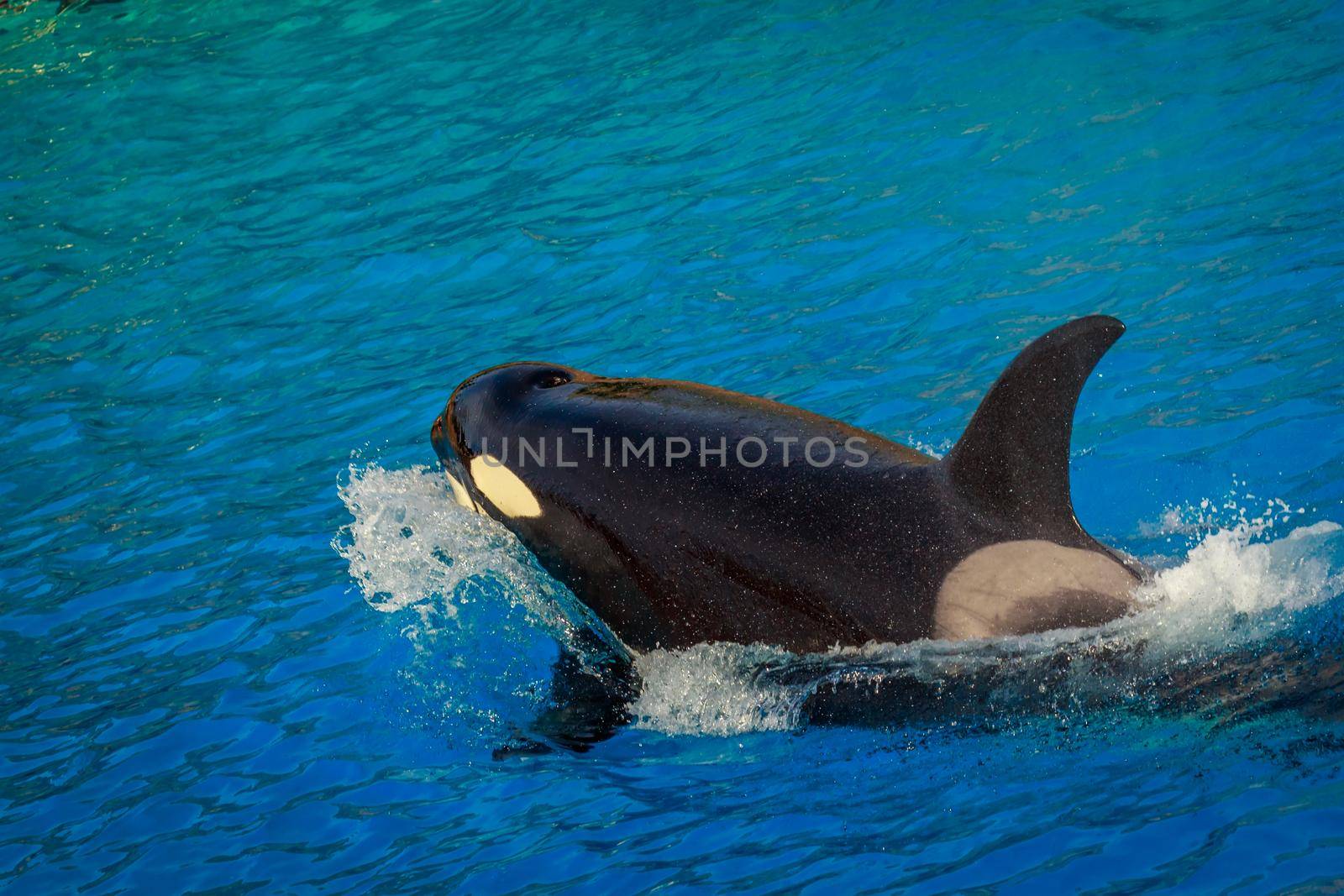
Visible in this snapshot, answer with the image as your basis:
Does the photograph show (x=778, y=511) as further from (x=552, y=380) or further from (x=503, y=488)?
(x=552, y=380)

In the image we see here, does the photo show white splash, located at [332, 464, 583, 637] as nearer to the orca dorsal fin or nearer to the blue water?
the blue water

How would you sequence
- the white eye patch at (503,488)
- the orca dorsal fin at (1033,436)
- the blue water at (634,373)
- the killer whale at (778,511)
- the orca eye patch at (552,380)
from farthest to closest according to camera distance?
the orca eye patch at (552,380) < the white eye patch at (503,488) < the blue water at (634,373) < the killer whale at (778,511) < the orca dorsal fin at (1033,436)

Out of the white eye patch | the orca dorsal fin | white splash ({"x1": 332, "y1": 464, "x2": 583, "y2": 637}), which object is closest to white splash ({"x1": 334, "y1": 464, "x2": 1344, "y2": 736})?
white splash ({"x1": 332, "y1": 464, "x2": 583, "y2": 637})

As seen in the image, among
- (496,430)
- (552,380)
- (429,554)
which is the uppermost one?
(552,380)

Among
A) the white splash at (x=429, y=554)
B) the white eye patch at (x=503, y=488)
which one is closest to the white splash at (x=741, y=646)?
the white splash at (x=429, y=554)

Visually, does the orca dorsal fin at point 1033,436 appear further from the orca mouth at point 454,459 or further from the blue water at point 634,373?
the orca mouth at point 454,459

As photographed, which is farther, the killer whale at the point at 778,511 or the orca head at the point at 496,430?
the orca head at the point at 496,430

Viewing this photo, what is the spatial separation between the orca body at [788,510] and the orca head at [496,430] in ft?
0.04

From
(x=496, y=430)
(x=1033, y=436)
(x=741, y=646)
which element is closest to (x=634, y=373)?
(x=496, y=430)

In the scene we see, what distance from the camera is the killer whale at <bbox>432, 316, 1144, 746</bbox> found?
14.4 ft

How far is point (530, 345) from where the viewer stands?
9453 millimetres

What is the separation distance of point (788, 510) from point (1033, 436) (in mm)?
964

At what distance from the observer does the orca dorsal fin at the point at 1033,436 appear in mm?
4211

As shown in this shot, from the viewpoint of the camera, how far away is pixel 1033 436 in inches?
171
